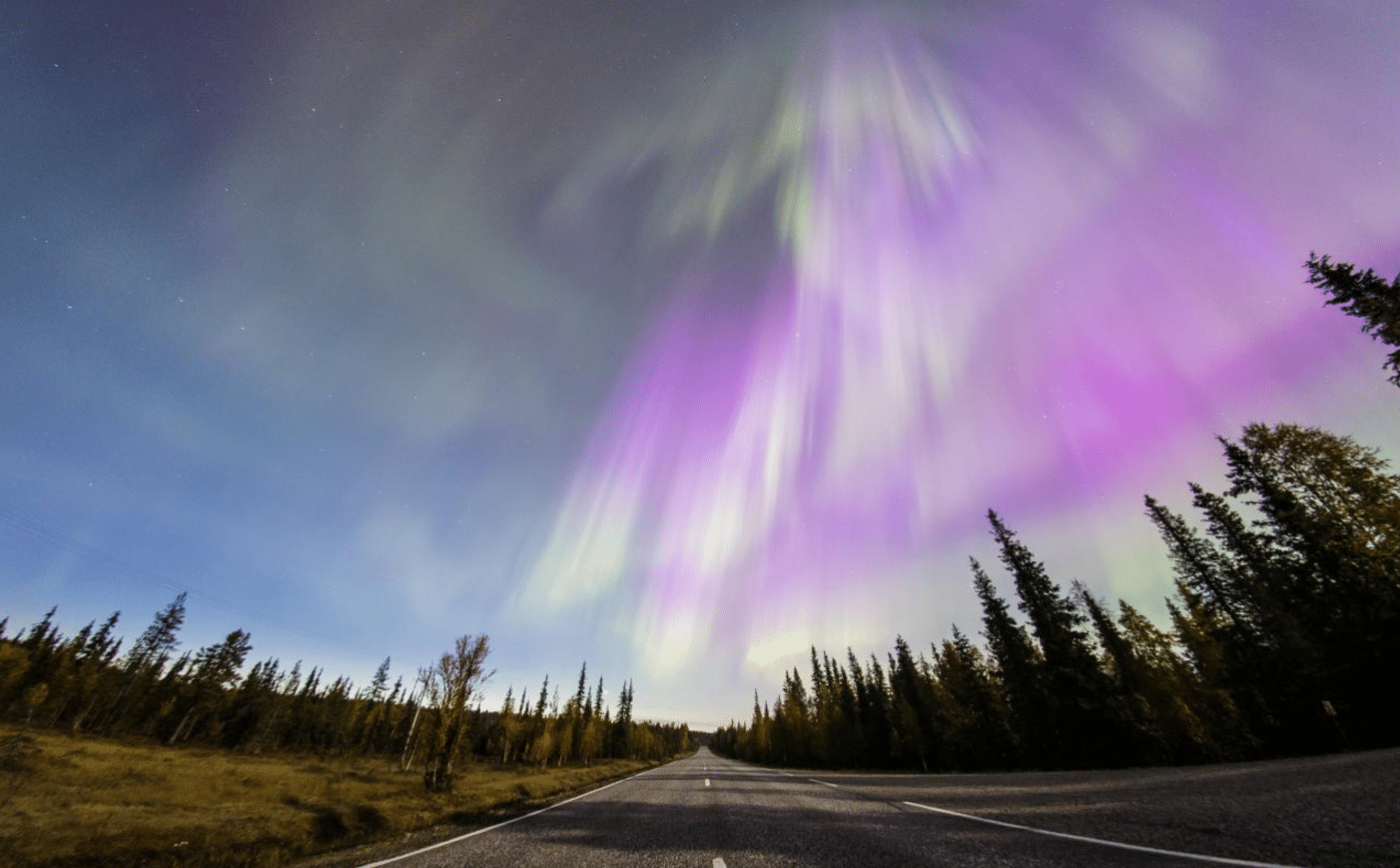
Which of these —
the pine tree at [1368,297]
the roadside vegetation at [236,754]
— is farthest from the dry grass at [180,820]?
the pine tree at [1368,297]

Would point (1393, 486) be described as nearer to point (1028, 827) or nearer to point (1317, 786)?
point (1317, 786)

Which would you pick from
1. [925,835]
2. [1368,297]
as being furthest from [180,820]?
[1368,297]

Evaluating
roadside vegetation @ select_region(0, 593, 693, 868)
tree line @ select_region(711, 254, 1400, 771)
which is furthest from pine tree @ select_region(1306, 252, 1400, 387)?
roadside vegetation @ select_region(0, 593, 693, 868)

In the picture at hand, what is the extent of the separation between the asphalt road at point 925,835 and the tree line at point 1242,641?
20.5 m

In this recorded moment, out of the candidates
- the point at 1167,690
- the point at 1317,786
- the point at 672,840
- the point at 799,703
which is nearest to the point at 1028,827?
the point at 672,840

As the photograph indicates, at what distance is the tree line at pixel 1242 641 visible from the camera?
75.6ft

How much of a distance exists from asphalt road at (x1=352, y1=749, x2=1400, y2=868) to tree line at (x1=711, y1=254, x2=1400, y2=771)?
20.5m

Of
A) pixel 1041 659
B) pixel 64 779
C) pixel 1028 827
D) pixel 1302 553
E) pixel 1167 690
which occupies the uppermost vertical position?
pixel 1302 553

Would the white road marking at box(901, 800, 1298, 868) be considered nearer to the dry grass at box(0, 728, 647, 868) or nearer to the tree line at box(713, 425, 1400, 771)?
the dry grass at box(0, 728, 647, 868)

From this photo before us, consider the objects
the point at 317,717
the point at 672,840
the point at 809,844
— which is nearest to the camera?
the point at 809,844

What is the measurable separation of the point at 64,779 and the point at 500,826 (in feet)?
144

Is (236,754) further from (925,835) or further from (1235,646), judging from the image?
(1235,646)

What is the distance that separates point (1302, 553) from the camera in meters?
27.6

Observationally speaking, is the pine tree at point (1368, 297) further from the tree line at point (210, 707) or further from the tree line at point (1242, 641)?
the tree line at point (210, 707)
